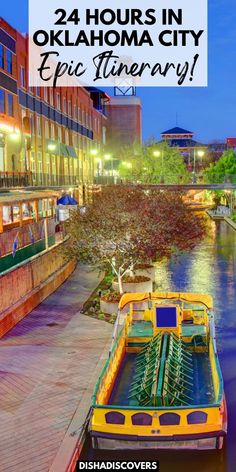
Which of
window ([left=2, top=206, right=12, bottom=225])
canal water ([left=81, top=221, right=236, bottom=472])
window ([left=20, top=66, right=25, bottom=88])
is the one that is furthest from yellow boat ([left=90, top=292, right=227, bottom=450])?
window ([left=20, top=66, right=25, bottom=88])

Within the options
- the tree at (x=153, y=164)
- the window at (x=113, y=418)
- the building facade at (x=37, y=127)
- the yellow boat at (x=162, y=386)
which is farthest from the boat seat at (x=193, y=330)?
the tree at (x=153, y=164)

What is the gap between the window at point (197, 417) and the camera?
10.8 meters

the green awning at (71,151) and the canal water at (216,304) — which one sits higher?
the green awning at (71,151)

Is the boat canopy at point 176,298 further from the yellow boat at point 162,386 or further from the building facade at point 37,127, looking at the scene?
the building facade at point 37,127

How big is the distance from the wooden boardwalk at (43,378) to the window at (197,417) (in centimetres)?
233

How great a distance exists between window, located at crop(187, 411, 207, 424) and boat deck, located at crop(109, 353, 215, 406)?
139 cm

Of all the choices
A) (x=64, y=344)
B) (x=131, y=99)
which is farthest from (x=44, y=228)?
(x=131, y=99)

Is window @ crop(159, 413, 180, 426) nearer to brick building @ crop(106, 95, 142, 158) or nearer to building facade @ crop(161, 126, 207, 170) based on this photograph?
brick building @ crop(106, 95, 142, 158)

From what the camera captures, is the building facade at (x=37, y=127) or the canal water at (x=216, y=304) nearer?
the canal water at (x=216, y=304)

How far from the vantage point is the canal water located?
10789 millimetres

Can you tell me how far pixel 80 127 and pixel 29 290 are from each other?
1856 inches

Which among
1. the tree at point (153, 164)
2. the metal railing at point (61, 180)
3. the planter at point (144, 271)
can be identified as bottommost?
the planter at point (144, 271)

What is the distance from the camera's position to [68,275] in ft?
94.6

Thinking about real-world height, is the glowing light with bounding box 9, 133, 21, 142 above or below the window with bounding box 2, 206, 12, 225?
above
